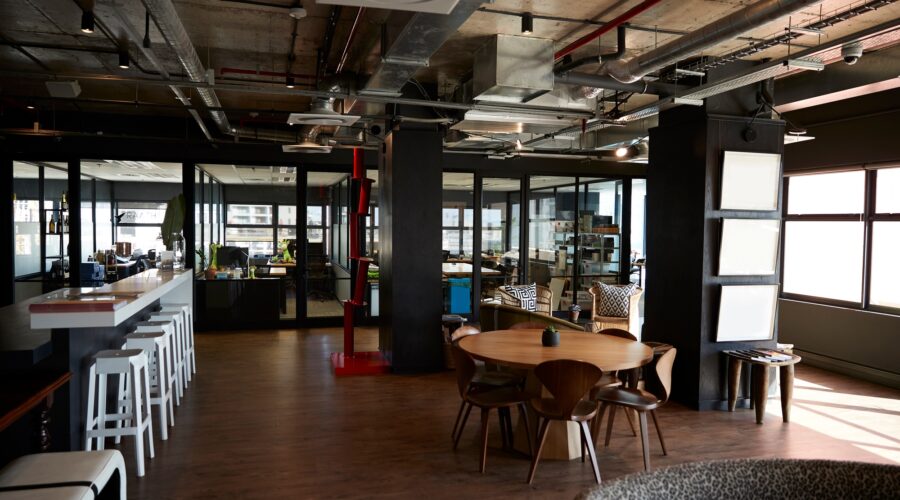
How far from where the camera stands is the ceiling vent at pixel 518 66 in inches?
185

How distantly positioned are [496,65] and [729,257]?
2801 millimetres

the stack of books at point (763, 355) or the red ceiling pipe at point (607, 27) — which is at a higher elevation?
the red ceiling pipe at point (607, 27)

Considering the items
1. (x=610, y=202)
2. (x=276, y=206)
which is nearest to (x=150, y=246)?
(x=276, y=206)

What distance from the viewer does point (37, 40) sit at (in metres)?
5.13

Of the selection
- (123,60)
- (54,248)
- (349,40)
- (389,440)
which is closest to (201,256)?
(54,248)

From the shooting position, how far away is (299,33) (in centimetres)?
494

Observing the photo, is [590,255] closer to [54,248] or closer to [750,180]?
[750,180]

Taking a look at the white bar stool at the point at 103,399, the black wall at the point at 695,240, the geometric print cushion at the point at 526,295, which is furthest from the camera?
the geometric print cushion at the point at 526,295

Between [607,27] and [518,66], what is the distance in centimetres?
80

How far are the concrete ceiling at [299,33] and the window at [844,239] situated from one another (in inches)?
99.6

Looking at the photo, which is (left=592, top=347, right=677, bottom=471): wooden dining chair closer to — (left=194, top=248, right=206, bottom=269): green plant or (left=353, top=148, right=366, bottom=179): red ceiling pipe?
(left=353, top=148, right=366, bottom=179): red ceiling pipe

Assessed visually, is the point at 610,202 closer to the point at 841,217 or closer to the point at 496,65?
the point at 841,217

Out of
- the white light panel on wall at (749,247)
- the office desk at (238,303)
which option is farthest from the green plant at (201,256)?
the white light panel on wall at (749,247)

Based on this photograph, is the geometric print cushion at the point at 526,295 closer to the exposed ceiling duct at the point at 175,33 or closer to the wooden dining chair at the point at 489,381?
the wooden dining chair at the point at 489,381
